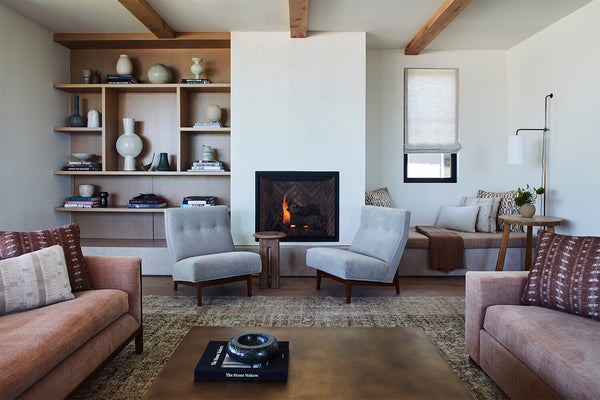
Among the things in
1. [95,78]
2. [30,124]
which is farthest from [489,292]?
[95,78]

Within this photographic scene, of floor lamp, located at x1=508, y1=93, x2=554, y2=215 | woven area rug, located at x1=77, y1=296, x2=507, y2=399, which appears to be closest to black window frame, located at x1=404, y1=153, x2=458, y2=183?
floor lamp, located at x1=508, y1=93, x2=554, y2=215

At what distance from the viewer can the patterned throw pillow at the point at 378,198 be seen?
4855 mm

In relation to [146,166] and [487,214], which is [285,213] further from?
[487,214]

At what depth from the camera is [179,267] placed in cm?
345

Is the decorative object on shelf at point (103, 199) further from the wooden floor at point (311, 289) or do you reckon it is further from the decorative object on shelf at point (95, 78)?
the decorative object on shelf at point (95, 78)

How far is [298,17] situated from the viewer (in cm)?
373

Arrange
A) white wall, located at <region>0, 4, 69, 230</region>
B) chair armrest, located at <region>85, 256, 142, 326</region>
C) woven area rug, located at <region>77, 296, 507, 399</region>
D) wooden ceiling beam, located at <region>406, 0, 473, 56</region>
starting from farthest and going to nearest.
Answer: white wall, located at <region>0, 4, 69, 230</region> → wooden ceiling beam, located at <region>406, 0, 473, 56</region> → chair armrest, located at <region>85, 256, 142, 326</region> → woven area rug, located at <region>77, 296, 507, 399</region>

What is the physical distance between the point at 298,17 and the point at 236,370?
329 cm

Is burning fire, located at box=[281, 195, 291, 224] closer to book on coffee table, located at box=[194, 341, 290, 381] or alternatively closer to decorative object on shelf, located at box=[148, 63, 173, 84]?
decorative object on shelf, located at box=[148, 63, 173, 84]

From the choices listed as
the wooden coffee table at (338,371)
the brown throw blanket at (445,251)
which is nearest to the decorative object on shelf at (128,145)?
the wooden coffee table at (338,371)

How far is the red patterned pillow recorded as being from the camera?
212 cm

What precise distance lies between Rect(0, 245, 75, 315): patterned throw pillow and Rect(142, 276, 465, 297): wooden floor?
5.36ft

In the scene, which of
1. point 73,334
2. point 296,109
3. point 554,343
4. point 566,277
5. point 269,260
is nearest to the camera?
point 554,343

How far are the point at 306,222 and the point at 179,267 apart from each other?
63.0 inches
